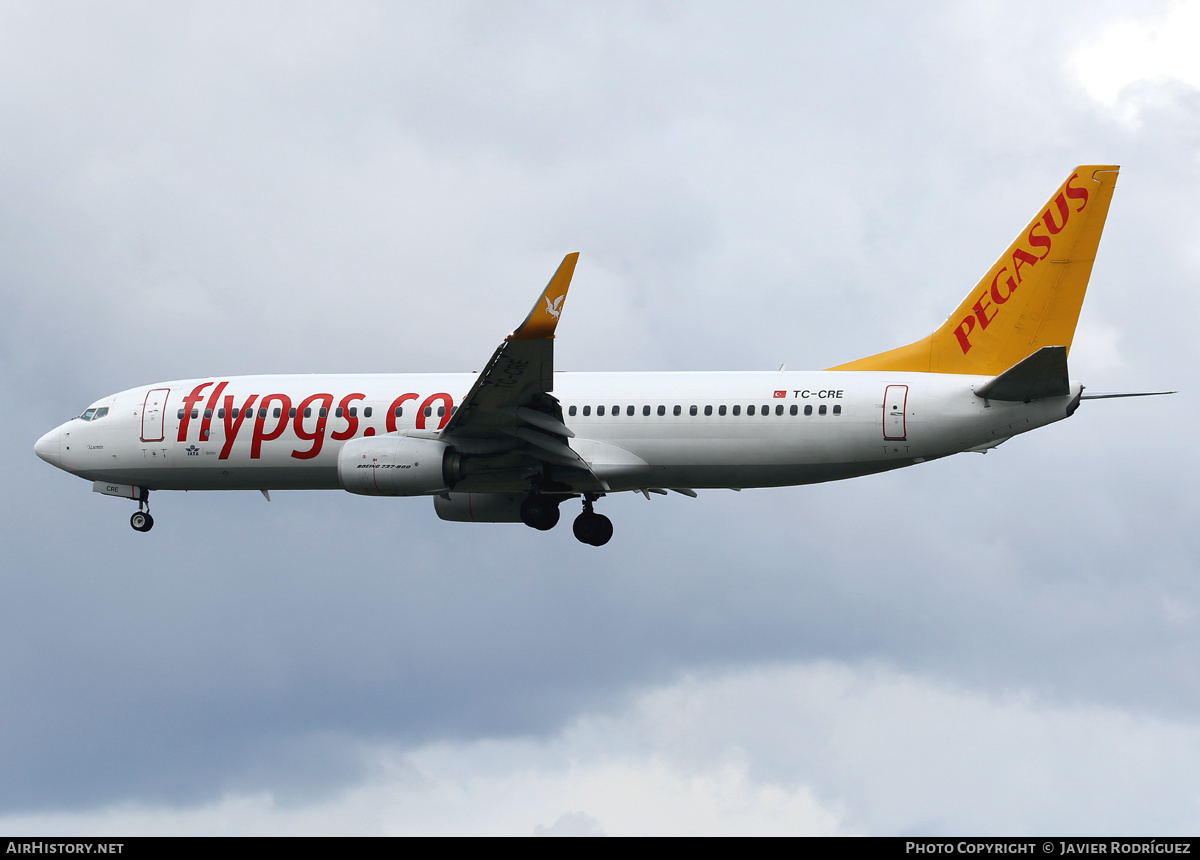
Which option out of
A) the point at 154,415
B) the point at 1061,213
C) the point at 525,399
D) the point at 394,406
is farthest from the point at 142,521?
the point at 1061,213

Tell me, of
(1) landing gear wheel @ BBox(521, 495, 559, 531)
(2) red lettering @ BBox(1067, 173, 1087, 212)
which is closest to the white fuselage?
(1) landing gear wheel @ BBox(521, 495, 559, 531)

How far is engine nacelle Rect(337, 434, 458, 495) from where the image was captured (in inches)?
1426

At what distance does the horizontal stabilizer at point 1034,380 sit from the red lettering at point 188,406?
20.1 metres

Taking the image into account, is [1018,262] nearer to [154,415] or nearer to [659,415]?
[659,415]

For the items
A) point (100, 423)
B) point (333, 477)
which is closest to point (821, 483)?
point (333, 477)

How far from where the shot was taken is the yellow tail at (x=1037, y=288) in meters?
36.3

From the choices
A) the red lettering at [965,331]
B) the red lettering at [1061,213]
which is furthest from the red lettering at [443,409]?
the red lettering at [1061,213]

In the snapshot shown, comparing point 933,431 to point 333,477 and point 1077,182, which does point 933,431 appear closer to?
point 1077,182

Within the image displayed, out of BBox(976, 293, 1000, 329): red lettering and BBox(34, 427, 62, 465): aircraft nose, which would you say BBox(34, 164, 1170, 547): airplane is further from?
BBox(34, 427, 62, 465): aircraft nose

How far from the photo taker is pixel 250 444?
4016cm

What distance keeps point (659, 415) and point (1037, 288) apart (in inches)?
370

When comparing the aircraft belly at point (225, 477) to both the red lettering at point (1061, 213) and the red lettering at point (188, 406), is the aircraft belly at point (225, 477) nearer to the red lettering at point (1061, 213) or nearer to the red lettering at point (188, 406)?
the red lettering at point (188, 406)

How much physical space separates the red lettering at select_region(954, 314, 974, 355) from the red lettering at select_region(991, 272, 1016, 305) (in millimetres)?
725
